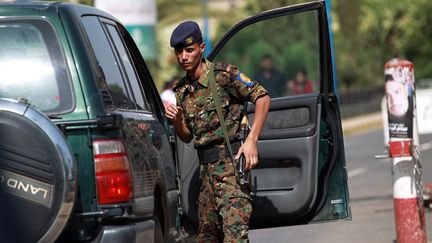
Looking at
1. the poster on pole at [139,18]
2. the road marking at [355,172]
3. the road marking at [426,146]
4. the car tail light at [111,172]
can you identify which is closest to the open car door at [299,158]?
the car tail light at [111,172]

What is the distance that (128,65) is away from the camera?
7.08m

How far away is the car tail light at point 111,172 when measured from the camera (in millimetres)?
5688

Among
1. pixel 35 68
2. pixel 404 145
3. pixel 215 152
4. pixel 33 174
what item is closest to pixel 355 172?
pixel 404 145

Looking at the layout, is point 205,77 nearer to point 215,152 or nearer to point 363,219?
point 215,152

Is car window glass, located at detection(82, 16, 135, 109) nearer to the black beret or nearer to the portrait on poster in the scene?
the black beret

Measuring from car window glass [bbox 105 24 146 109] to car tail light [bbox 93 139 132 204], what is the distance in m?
1.17

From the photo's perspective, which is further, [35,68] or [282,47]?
[282,47]

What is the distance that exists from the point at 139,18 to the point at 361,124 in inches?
627

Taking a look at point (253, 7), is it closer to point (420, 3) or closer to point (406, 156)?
point (420, 3)

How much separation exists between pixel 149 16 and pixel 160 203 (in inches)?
677

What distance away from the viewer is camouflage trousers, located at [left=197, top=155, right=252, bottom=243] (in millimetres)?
6906

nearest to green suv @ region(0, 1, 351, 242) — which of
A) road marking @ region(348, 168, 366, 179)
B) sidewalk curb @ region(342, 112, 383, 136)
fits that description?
road marking @ region(348, 168, 366, 179)

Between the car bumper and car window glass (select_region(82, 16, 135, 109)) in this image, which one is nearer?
the car bumper

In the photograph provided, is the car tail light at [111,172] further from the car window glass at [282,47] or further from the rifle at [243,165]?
the car window glass at [282,47]
